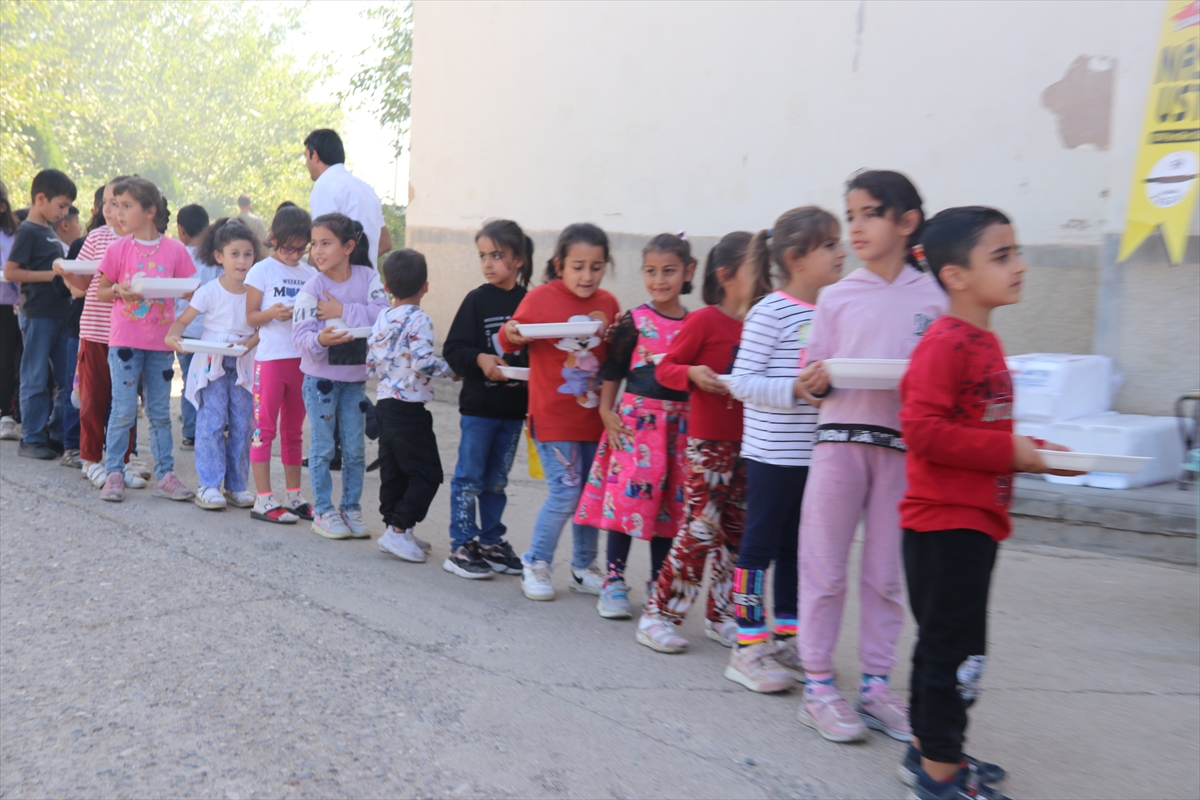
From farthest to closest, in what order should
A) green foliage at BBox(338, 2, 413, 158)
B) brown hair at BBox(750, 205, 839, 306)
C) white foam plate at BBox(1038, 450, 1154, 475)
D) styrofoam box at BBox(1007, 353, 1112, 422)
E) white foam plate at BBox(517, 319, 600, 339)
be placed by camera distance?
green foliage at BBox(338, 2, 413, 158) < styrofoam box at BBox(1007, 353, 1112, 422) < white foam plate at BBox(517, 319, 600, 339) < brown hair at BBox(750, 205, 839, 306) < white foam plate at BBox(1038, 450, 1154, 475)

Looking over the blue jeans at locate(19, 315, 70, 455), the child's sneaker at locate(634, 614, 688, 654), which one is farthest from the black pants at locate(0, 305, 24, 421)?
the child's sneaker at locate(634, 614, 688, 654)

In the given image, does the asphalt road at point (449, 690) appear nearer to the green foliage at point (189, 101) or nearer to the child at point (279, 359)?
the child at point (279, 359)

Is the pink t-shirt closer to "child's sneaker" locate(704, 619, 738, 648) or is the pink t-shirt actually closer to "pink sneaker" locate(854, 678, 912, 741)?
"child's sneaker" locate(704, 619, 738, 648)

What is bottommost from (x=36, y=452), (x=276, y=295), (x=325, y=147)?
(x=36, y=452)

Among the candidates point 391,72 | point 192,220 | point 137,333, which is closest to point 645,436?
point 137,333

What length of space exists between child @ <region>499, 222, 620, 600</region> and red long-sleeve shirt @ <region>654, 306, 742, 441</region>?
62 centimetres

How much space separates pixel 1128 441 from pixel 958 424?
358 centimetres

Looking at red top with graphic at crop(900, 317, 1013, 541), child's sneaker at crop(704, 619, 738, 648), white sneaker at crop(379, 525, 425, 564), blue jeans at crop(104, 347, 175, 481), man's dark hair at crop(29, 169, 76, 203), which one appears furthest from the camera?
man's dark hair at crop(29, 169, 76, 203)

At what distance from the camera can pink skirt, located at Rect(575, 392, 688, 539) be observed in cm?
418

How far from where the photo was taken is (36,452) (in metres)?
7.33

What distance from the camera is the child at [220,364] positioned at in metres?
5.94

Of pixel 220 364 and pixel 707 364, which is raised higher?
pixel 707 364

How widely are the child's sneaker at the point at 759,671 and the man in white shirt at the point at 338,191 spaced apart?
369 cm

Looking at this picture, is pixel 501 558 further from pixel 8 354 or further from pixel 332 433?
pixel 8 354
